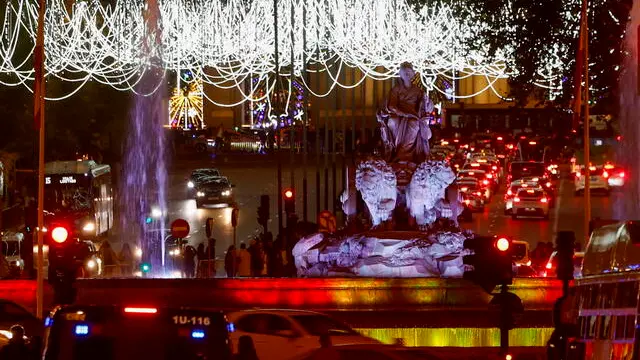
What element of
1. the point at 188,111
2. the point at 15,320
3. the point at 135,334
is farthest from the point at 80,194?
the point at 188,111

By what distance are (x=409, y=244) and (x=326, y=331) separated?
11.6 m

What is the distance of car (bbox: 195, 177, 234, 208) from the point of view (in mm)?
59719

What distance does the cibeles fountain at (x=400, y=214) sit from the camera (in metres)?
29.1

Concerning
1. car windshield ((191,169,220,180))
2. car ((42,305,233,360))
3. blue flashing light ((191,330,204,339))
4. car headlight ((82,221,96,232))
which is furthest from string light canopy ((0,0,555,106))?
blue flashing light ((191,330,204,339))

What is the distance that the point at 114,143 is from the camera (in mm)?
74250

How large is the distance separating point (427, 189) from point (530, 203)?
26790 mm

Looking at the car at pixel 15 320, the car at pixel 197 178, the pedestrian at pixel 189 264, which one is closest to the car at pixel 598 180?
the car at pixel 197 178

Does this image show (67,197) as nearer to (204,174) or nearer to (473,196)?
(204,174)

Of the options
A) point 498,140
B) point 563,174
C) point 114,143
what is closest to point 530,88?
point 114,143

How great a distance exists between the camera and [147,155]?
59250mm

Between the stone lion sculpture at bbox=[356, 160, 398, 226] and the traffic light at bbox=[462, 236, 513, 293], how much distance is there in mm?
10027

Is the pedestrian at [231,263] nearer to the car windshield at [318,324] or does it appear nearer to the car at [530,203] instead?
the car windshield at [318,324]

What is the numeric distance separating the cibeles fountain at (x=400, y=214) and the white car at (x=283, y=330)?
1072 centimetres

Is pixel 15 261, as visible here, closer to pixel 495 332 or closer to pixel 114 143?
pixel 495 332
